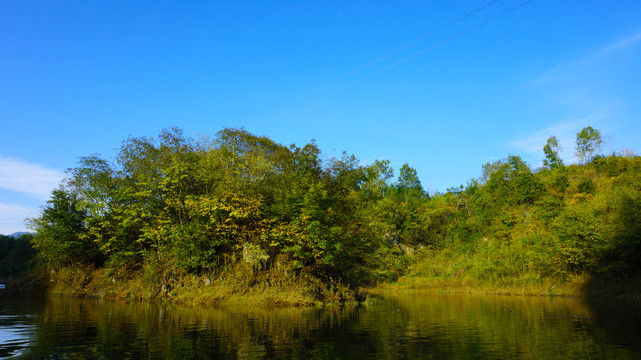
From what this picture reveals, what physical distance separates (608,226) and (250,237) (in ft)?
101

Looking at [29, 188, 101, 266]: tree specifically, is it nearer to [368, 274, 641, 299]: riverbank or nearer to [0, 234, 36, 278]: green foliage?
[368, 274, 641, 299]: riverbank

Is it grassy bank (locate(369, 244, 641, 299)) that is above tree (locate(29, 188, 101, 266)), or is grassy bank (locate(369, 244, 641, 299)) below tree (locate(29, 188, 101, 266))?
below

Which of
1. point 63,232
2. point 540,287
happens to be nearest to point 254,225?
point 63,232

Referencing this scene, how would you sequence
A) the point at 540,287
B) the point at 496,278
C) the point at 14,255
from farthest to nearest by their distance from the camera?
the point at 14,255, the point at 496,278, the point at 540,287

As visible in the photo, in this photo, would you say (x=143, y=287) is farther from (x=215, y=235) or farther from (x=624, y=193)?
(x=624, y=193)

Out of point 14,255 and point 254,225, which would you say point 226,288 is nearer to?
point 254,225

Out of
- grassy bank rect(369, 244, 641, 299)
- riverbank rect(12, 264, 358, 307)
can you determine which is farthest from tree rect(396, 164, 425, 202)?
riverbank rect(12, 264, 358, 307)

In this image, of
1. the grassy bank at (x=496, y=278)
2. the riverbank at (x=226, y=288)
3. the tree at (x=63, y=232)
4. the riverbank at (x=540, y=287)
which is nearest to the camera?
the riverbank at (x=226, y=288)

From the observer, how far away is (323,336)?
14.6 m

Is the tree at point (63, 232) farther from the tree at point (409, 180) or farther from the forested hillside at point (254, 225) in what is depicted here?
the tree at point (409, 180)

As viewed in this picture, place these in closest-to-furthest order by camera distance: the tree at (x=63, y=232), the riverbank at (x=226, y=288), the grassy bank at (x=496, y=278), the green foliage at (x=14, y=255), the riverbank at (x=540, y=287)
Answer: the riverbank at (x=226, y=288), the riverbank at (x=540, y=287), the grassy bank at (x=496, y=278), the tree at (x=63, y=232), the green foliage at (x=14, y=255)

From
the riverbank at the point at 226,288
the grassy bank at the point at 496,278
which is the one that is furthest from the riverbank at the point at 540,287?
A: the riverbank at the point at 226,288

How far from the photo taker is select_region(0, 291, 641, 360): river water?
11.3 metres

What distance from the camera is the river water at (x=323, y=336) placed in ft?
37.2
